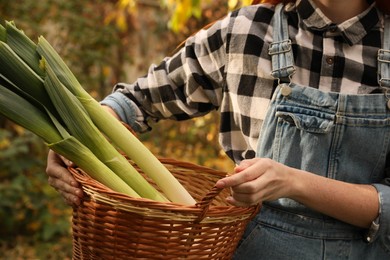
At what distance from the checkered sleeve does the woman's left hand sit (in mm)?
441

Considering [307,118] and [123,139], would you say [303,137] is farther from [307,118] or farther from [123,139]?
[123,139]

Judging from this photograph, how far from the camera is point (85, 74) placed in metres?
5.57

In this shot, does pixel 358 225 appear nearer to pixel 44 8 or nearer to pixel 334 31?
pixel 334 31

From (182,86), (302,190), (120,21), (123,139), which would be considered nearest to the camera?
(302,190)

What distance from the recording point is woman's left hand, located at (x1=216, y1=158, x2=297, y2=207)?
1.28m

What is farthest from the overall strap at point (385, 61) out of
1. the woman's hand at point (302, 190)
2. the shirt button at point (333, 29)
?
the woman's hand at point (302, 190)

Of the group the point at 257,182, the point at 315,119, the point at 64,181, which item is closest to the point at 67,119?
the point at 64,181

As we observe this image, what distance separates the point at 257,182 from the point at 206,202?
105 mm

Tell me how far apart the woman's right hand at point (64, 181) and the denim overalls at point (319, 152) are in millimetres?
396

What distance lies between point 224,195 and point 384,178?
36cm

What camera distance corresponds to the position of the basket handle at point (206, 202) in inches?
49.1

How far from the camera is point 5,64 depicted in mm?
1431

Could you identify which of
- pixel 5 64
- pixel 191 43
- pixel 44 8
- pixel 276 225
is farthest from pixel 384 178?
pixel 44 8

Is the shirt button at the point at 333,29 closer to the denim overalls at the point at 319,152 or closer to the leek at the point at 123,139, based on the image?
the denim overalls at the point at 319,152
